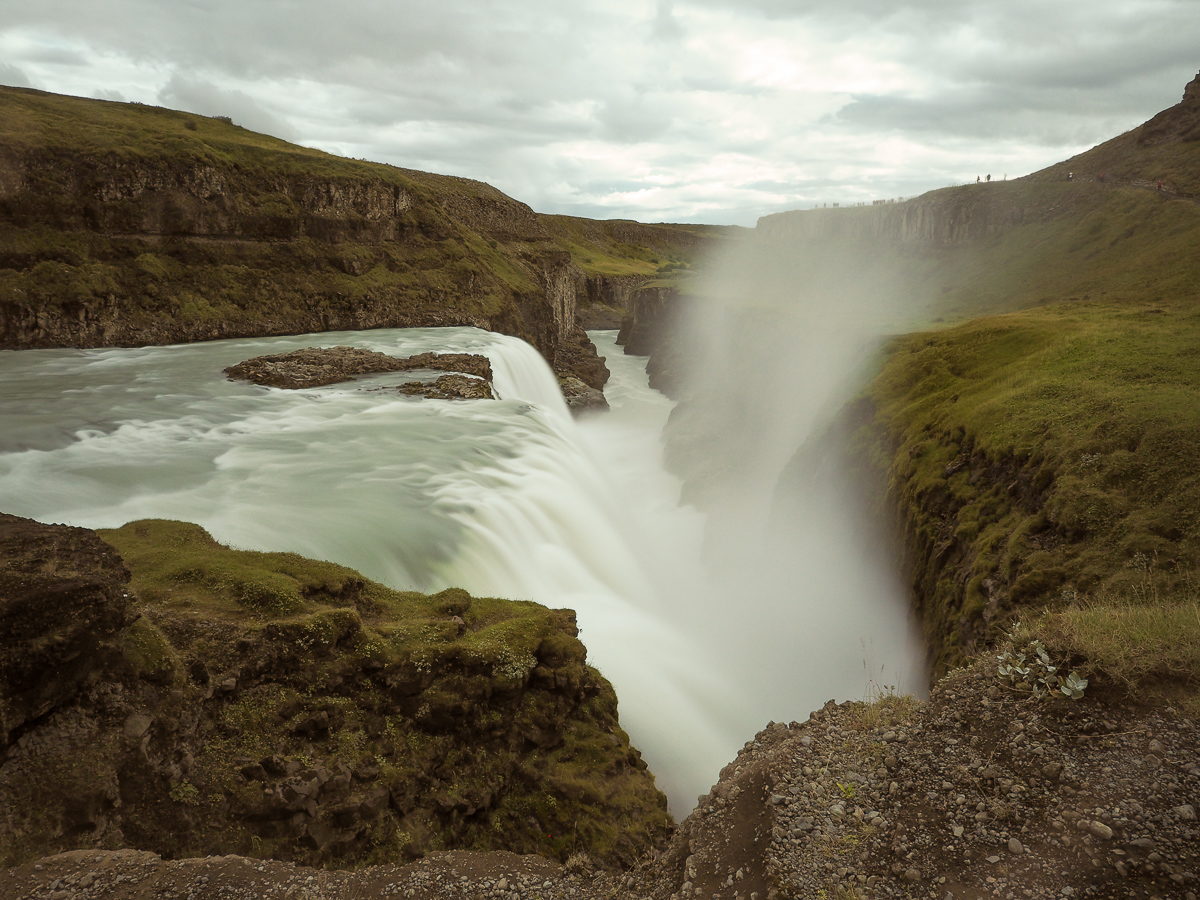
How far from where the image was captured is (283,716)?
991cm

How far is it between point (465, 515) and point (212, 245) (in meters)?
52.3

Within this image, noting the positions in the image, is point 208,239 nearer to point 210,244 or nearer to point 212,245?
point 210,244

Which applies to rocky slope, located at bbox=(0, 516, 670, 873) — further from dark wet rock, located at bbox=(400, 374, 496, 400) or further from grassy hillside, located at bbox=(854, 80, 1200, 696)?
dark wet rock, located at bbox=(400, 374, 496, 400)

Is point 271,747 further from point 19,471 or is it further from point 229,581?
point 19,471

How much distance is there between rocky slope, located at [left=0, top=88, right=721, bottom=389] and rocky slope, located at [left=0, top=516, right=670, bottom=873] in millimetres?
46849

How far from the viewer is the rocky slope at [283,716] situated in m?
8.03

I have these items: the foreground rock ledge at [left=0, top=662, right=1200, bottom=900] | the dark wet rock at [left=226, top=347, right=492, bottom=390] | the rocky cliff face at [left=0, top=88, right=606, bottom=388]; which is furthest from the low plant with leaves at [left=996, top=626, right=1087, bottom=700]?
the rocky cliff face at [left=0, top=88, right=606, bottom=388]

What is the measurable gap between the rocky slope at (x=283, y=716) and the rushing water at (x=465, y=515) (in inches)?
130

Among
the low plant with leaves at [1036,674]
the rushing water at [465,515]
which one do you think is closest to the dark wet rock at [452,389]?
the rushing water at [465,515]

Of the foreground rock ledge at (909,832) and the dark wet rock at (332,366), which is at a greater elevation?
the dark wet rock at (332,366)

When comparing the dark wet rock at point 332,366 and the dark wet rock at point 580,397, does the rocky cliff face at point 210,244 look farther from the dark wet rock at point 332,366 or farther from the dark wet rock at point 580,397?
the dark wet rock at point 332,366

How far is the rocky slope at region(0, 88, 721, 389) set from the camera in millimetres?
48062

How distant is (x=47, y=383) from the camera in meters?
35.3

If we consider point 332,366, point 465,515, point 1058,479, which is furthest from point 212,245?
point 1058,479
